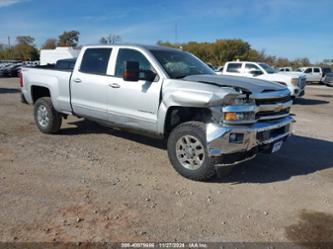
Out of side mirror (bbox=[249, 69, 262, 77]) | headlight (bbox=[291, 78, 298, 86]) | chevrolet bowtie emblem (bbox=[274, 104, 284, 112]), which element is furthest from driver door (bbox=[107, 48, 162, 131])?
side mirror (bbox=[249, 69, 262, 77])

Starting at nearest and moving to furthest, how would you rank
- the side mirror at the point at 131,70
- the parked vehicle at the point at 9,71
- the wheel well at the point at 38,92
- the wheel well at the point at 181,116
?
the wheel well at the point at 181,116, the side mirror at the point at 131,70, the wheel well at the point at 38,92, the parked vehicle at the point at 9,71

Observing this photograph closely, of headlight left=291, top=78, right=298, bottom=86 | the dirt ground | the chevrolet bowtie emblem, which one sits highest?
the chevrolet bowtie emblem

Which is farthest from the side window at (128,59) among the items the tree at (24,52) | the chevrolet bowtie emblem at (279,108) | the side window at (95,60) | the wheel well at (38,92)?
the tree at (24,52)

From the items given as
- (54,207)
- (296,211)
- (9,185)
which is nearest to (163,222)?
(54,207)

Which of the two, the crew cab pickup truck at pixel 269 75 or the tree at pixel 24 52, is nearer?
the crew cab pickup truck at pixel 269 75

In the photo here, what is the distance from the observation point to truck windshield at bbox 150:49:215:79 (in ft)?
18.5

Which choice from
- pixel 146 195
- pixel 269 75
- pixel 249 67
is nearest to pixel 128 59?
pixel 146 195

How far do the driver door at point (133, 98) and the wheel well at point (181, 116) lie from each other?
206mm

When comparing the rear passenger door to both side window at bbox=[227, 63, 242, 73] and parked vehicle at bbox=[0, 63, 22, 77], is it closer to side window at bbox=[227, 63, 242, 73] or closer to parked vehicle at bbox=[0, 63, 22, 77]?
side window at bbox=[227, 63, 242, 73]

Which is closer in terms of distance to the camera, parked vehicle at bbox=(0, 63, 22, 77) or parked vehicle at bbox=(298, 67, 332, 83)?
parked vehicle at bbox=(298, 67, 332, 83)

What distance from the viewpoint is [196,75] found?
227 inches

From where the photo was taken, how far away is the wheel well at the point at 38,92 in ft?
25.7

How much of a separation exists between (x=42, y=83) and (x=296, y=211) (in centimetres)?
557

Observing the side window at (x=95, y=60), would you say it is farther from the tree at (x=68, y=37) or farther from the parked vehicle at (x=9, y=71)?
the tree at (x=68, y=37)
